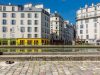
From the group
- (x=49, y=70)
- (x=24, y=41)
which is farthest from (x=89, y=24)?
(x=49, y=70)

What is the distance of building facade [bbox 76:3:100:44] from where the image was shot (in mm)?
88125

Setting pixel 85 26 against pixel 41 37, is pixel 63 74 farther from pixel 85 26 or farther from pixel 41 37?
pixel 85 26

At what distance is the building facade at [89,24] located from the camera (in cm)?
8812

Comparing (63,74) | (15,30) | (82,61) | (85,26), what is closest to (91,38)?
(85,26)

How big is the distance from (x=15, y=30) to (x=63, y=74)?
215 feet

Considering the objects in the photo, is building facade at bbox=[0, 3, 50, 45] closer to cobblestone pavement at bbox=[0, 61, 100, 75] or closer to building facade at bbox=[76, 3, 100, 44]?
building facade at bbox=[76, 3, 100, 44]

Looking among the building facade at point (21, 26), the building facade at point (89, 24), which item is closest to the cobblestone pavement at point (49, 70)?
the building facade at point (21, 26)

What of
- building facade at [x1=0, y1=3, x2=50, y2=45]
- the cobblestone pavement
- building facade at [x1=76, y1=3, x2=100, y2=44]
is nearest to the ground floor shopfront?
building facade at [x1=0, y1=3, x2=50, y2=45]

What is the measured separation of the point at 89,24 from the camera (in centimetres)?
9169

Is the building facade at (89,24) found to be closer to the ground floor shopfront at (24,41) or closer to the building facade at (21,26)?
the ground floor shopfront at (24,41)

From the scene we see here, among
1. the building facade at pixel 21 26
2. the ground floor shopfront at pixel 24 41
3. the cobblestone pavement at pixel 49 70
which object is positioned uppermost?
the building facade at pixel 21 26

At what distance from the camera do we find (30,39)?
245ft

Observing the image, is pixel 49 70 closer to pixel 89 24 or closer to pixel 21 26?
pixel 21 26

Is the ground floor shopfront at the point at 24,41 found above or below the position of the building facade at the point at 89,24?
below
